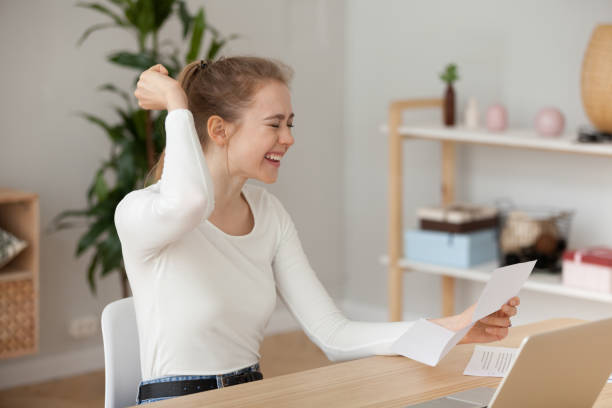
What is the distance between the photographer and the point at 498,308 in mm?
1532

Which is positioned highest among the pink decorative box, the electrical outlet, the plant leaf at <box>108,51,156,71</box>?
the plant leaf at <box>108,51,156,71</box>

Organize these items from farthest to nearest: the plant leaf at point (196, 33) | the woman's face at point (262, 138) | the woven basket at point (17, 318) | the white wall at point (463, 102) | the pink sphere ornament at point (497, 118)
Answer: the white wall at point (463, 102) < the pink sphere ornament at point (497, 118) < the plant leaf at point (196, 33) < the woven basket at point (17, 318) < the woman's face at point (262, 138)

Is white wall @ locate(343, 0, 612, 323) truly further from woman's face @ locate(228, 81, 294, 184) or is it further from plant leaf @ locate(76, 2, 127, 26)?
woman's face @ locate(228, 81, 294, 184)

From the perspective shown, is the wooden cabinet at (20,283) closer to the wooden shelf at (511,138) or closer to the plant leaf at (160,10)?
the plant leaf at (160,10)

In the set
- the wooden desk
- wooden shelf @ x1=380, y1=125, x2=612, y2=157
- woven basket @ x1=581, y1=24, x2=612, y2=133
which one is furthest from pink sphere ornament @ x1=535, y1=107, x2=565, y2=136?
the wooden desk

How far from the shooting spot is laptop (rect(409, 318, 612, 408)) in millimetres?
1187

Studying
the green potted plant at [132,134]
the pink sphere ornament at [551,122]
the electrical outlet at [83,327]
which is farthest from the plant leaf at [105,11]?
the pink sphere ornament at [551,122]

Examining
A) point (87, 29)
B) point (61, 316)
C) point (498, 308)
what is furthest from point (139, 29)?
point (498, 308)

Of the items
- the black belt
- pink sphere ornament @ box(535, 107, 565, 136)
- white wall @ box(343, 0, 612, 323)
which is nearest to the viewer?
the black belt

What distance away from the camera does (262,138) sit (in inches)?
69.9

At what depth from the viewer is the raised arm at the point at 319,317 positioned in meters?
1.70

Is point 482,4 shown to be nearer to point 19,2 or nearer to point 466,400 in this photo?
point 19,2

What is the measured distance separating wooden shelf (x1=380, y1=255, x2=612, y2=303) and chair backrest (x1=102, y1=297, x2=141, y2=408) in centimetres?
186

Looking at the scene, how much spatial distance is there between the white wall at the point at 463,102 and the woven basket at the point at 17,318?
1793 mm
